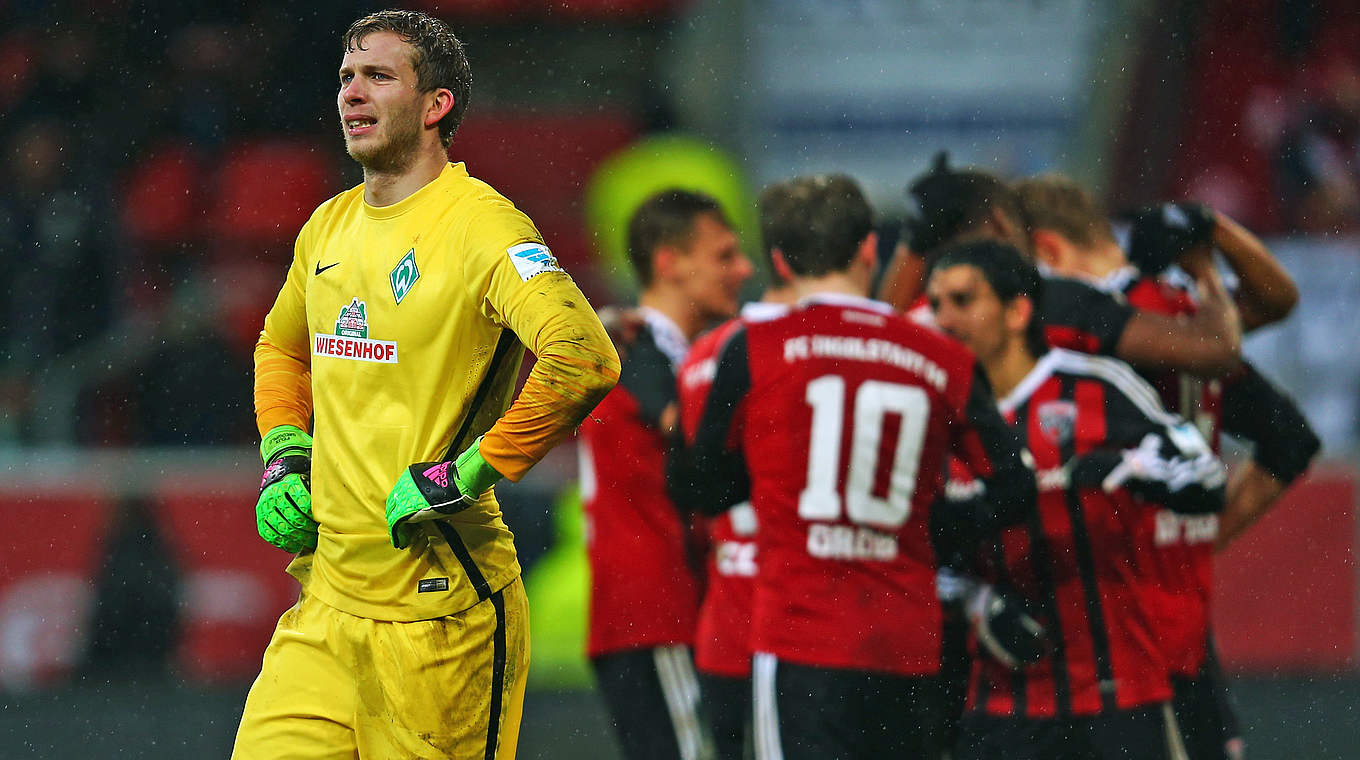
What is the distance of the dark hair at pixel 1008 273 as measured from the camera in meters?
5.26

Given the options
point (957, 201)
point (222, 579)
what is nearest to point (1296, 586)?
point (957, 201)

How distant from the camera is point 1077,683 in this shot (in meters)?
5.11

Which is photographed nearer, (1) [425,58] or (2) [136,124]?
(1) [425,58]

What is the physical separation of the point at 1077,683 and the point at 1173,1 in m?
11.5

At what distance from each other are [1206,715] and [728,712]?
151cm

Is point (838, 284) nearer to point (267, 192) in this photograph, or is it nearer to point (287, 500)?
point (287, 500)

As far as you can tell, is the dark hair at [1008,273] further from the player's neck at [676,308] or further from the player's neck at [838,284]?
the player's neck at [676,308]

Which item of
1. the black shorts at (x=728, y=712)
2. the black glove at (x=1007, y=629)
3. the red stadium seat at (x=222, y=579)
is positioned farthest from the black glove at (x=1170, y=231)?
the red stadium seat at (x=222, y=579)

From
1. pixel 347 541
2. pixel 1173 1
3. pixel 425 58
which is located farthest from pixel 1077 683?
pixel 1173 1

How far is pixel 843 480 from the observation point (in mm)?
4844

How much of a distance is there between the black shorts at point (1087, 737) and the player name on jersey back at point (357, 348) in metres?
2.16

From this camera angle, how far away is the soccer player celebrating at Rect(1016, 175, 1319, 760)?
5289mm

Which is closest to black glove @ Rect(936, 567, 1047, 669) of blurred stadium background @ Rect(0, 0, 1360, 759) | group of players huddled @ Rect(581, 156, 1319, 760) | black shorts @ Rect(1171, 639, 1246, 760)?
group of players huddled @ Rect(581, 156, 1319, 760)

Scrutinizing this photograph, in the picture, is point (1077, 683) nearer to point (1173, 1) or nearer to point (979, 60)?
point (979, 60)
